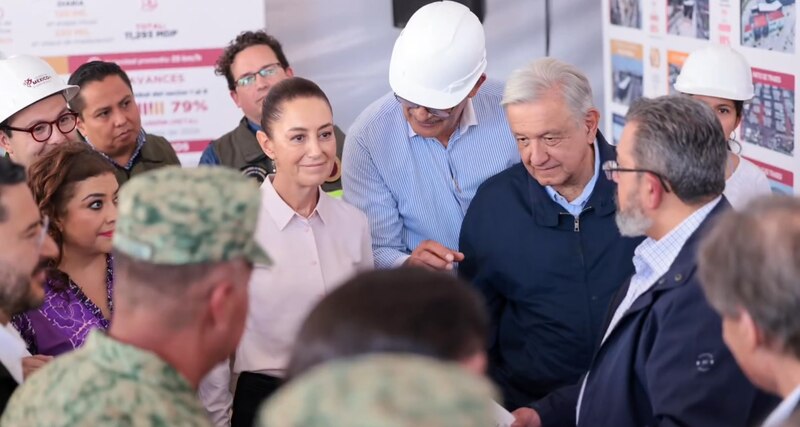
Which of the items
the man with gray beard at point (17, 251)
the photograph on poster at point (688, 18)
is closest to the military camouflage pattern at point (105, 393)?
the man with gray beard at point (17, 251)

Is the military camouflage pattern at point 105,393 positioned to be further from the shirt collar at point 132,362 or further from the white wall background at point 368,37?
the white wall background at point 368,37

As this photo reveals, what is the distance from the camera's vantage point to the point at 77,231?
2748mm

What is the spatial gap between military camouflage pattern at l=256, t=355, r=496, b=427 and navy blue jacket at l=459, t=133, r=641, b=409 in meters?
1.96

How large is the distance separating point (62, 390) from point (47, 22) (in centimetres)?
439

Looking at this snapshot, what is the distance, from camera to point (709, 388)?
86.3 inches

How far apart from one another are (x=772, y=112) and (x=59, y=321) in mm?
3074

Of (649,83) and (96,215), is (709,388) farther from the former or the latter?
(649,83)

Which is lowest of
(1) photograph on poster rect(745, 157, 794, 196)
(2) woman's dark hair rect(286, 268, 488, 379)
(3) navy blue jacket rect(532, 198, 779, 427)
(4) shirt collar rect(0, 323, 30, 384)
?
(1) photograph on poster rect(745, 157, 794, 196)

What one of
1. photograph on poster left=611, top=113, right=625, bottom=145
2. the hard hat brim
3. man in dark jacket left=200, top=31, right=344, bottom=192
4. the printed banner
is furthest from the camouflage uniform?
photograph on poster left=611, top=113, right=625, bottom=145

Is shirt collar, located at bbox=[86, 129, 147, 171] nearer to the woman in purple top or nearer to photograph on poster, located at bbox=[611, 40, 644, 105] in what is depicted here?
the woman in purple top

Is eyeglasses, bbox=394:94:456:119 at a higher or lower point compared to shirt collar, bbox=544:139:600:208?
higher

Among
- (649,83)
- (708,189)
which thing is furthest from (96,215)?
(649,83)

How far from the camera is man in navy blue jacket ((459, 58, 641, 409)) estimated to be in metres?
2.91

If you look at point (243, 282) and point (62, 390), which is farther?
point (243, 282)
